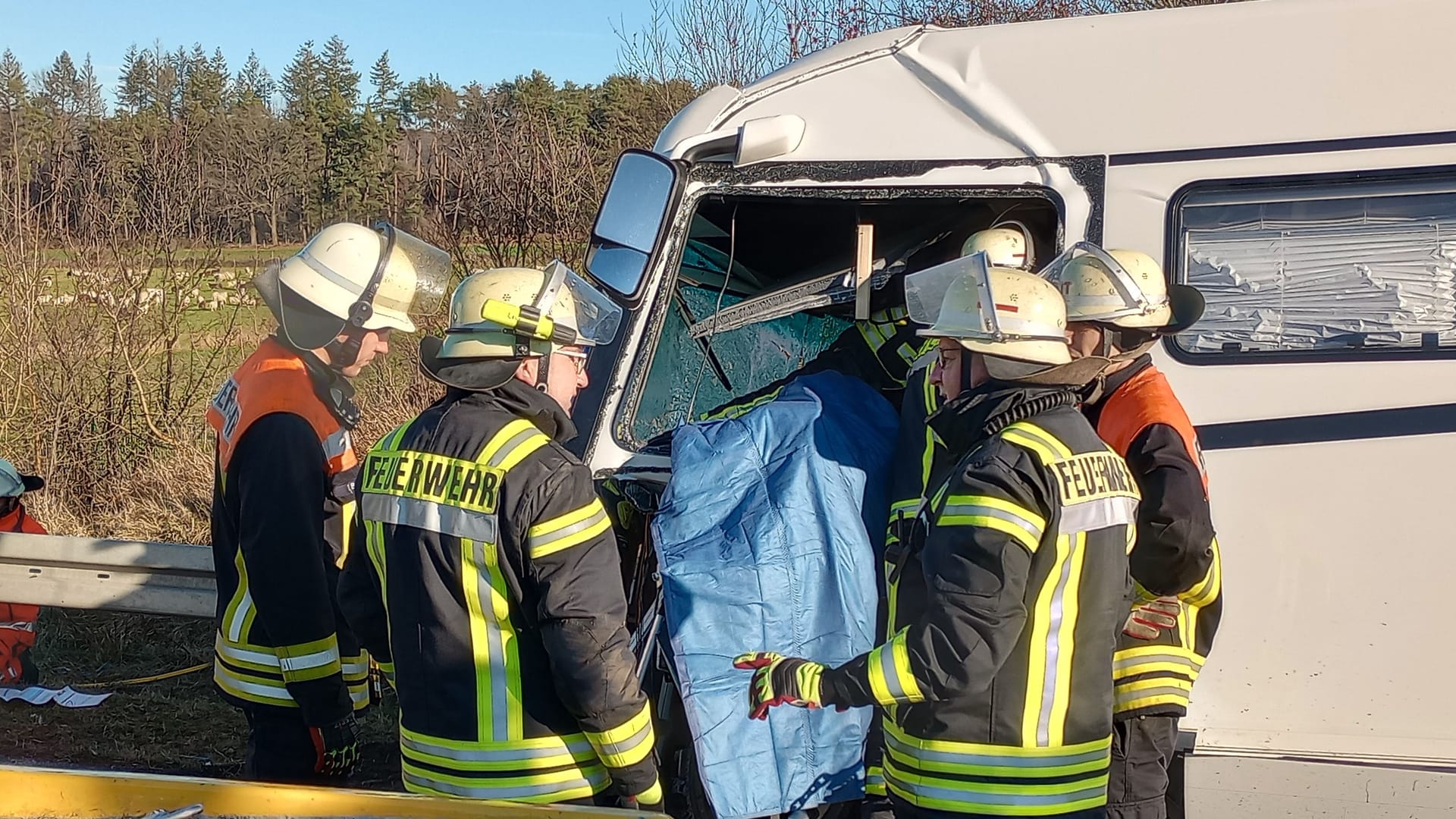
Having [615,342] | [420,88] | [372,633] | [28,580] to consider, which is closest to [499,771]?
[372,633]

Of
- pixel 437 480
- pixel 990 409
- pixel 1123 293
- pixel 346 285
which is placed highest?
pixel 346 285

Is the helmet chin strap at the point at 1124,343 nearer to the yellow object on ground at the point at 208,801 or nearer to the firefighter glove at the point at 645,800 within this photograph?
the firefighter glove at the point at 645,800

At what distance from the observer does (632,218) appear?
346 cm

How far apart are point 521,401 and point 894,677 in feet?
3.22

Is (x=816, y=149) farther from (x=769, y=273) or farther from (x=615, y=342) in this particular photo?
(x=769, y=273)

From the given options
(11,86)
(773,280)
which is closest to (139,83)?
(11,86)

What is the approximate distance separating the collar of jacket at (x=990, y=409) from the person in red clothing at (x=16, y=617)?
456 centimetres

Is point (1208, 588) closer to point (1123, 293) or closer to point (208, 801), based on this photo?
point (1123, 293)

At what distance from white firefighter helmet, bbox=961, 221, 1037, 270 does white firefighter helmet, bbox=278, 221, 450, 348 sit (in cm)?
168

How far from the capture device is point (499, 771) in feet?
8.23

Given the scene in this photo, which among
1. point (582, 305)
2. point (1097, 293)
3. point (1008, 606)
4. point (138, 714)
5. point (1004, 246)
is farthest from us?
point (138, 714)

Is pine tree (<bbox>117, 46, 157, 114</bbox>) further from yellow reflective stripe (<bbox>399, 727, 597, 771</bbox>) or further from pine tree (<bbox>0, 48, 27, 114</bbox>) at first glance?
yellow reflective stripe (<bbox>399, 727, 597, 771</bbox>)

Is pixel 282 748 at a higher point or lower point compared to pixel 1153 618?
lower

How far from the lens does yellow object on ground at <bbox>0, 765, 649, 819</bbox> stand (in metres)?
2.04
